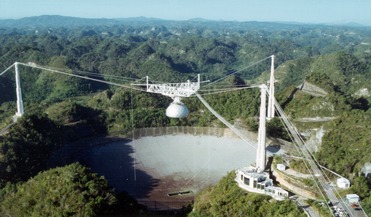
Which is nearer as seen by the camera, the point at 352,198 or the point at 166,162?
the point at 352,198

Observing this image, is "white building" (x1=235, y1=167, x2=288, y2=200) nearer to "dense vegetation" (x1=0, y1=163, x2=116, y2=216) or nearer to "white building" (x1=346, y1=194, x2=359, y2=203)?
"white building" (x1=346, y1=194, x2=359, y2=203)

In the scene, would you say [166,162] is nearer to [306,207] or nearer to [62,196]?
[62,196]

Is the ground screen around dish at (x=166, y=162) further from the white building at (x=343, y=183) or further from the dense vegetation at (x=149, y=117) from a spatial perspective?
the white building at (x=343, y=183)

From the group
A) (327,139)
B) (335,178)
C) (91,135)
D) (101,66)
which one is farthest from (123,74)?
(335,178)

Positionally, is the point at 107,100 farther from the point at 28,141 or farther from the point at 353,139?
the point at 353,139

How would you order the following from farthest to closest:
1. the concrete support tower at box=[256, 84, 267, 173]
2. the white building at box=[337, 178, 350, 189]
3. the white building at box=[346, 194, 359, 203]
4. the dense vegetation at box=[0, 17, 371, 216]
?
the concrete support tower at box=[256, 84, 267, 173], the dense vegetation at box=[0, 17, 371, 216], the white building at box=[337, 178, 350, 189], the white building at box=[346, 194, 359, 203]

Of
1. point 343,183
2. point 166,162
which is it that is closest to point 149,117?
point 166,162

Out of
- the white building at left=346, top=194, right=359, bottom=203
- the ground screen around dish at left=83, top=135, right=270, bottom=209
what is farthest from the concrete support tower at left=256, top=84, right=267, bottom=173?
the white building at left=346, top=194, right=359, bottom=203

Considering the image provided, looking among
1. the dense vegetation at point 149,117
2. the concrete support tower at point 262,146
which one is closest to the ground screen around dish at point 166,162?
the dense vegetation at point 149,117

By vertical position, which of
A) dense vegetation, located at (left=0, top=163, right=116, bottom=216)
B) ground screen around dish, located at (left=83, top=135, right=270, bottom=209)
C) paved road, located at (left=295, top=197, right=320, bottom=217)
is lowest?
ground screen around dish, located at (left=83, top=135, right=270, bottom=209)

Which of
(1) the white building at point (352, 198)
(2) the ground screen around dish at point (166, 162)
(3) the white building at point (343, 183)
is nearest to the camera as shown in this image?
(1) the white building at point (352, 198)

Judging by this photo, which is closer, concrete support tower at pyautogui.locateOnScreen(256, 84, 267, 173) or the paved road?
the paved road
